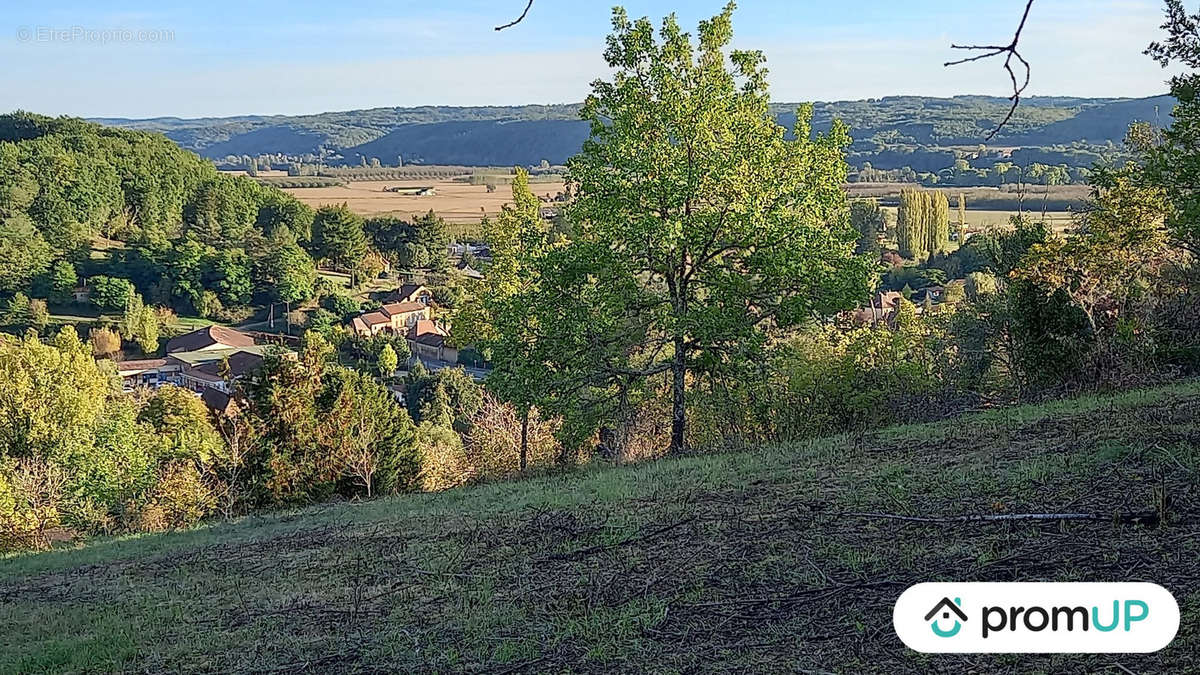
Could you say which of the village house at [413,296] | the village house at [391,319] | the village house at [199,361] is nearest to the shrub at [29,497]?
the village house at [199,361]

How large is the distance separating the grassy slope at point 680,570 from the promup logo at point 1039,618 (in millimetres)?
77

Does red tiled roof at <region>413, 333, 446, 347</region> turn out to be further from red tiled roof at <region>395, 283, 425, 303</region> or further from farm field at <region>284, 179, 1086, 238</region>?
farm field at <region>284, 179, 1086, 238</region>

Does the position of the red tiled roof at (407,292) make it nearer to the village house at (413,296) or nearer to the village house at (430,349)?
the village house at (413,296)

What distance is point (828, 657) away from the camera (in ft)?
12.9

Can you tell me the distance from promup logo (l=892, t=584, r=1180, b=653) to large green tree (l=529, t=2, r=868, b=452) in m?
10.2

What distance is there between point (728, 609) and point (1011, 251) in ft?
62.7

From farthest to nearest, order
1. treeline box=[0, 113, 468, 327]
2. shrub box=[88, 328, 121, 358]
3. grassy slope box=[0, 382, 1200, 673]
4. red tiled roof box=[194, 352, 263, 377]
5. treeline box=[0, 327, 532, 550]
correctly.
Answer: treeline box=[0, 113, 468, 327]
shrub box=[88, 328, 121, 358]
red tiled roof box=[194, 352, 263, 377]
treeline box=[0, 327, 532, 550]
grassy slope box=[0, 382, 1200, 673]

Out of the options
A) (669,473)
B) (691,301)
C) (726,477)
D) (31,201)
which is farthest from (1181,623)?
(31,201)

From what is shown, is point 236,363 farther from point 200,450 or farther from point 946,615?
point 946,615

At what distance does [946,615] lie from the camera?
381cm

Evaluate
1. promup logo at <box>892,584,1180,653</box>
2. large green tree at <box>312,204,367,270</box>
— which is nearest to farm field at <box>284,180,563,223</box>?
large green tree at <box>312,204,367,270</box>

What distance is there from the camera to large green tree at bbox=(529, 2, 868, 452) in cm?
1414

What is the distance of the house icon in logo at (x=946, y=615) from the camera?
3.77m

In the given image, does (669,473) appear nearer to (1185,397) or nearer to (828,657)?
(1185,397)
